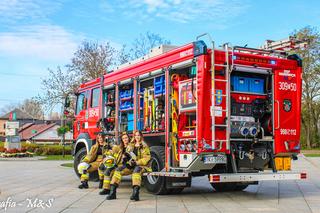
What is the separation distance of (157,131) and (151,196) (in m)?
1.50

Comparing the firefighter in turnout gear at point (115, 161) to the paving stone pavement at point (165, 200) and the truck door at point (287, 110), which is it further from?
the truck door at point (287, 110)

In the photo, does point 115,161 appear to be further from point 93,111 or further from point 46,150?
point 46,150

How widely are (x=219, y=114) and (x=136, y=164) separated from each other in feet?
7.20

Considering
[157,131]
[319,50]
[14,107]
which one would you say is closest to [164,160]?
[157,131]

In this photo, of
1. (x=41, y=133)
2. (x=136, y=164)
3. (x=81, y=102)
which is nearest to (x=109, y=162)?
(x=136, y=164)

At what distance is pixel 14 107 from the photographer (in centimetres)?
12675

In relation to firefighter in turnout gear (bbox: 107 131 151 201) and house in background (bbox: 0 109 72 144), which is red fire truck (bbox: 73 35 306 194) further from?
house in background (bbox: 0 109 72 144)

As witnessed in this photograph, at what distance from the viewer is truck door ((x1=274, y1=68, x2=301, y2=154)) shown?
10172mm

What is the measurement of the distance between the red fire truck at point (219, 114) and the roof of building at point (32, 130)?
7695 cm

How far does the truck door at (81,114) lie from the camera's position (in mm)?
14820

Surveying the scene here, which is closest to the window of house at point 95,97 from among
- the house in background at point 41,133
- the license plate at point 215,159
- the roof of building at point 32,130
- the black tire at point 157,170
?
the black tire at point 157,170

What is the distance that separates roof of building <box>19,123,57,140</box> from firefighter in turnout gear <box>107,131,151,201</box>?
77167 mm

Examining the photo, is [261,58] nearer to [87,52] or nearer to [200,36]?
[200,36]

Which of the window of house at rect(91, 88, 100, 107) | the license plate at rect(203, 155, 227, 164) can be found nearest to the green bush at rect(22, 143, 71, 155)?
the window of house at rect(91, 88, 100, 107)
